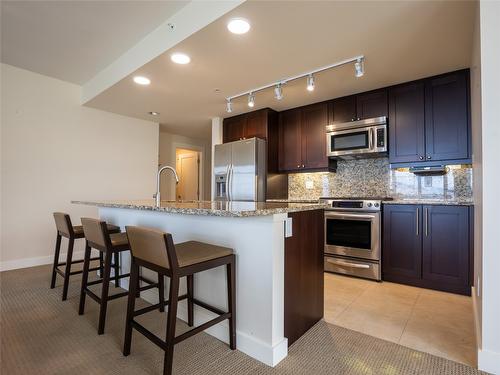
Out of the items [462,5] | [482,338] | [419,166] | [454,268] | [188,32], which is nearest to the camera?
[482,338]

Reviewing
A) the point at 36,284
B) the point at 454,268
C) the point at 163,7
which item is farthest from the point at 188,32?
the point at 454,268

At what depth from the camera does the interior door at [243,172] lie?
12.5 ft

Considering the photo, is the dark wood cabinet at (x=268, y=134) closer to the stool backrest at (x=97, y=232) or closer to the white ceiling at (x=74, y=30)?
the white ceiling at (x=74, y=30)

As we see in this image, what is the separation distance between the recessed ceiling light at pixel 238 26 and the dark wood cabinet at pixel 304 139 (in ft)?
6.48

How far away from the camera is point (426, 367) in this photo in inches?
58.9

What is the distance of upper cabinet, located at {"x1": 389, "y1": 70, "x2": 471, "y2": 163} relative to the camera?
8.95ft

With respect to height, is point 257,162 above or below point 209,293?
above

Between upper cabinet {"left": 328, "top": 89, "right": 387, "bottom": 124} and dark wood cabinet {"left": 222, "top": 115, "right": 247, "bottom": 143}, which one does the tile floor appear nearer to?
upper cabinet {"left": 328, "top": 89, "right": 387, "bottom": 124}

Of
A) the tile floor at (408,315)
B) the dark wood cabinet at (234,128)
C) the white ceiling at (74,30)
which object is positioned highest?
the white ceiling at (74,30)

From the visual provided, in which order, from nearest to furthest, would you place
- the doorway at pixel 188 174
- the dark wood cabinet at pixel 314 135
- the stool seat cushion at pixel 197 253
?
the stool seat cushion at pixel 197 253, the dark wood cabinet at pixel 314 135, the doorway at pixel 188 174

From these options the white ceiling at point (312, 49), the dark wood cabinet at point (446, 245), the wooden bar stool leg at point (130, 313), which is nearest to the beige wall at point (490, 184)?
the white ceiling at point (312, 49)

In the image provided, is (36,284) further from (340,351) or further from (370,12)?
(370,12)

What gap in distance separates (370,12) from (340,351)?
2.28m

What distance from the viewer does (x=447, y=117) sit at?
280 centimetres
